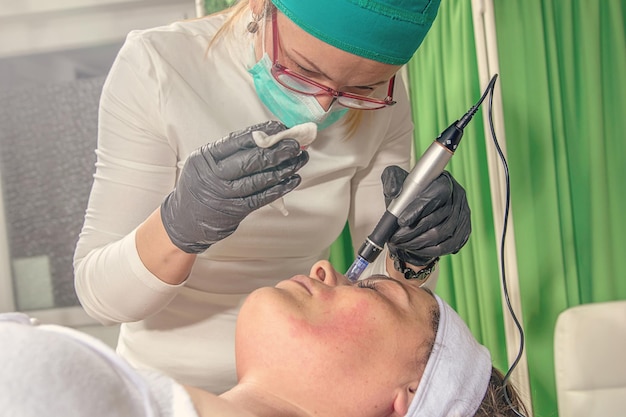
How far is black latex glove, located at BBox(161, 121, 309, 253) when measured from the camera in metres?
0.94

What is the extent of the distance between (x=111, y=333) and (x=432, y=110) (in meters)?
1.76

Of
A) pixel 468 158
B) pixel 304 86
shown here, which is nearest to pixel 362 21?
pixel 304 86

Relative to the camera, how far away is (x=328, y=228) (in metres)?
1.38

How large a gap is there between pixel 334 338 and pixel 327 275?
17cm

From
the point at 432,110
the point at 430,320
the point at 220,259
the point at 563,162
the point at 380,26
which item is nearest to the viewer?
the point at 380,26

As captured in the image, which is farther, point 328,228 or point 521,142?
point 521,142

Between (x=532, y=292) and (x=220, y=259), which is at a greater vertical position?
(x=220, y=259)

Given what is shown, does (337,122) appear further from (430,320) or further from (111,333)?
(111,333)

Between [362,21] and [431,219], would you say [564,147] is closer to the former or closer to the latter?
[431,219]

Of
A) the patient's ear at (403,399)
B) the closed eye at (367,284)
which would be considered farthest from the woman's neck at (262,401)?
the closed eye at (367,284)

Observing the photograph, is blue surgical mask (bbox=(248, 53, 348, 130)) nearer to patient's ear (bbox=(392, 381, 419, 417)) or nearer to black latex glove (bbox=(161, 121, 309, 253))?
black latex glove (bbox=(161, 121, 309, 253))

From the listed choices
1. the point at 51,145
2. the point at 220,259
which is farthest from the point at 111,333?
the point at 220,259

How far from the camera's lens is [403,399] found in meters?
1.03

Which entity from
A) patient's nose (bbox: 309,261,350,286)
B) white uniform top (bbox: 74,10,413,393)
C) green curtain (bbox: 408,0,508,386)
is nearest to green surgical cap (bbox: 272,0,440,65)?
white uniform top (bbox: 74,10,413,393)
